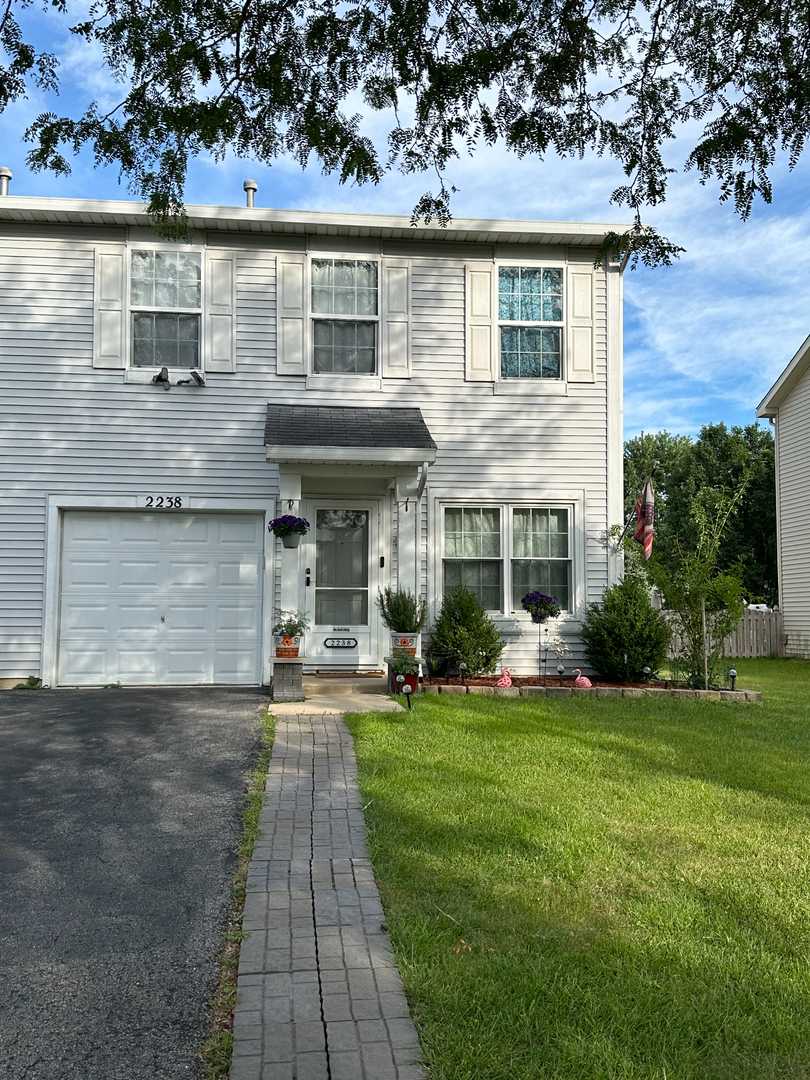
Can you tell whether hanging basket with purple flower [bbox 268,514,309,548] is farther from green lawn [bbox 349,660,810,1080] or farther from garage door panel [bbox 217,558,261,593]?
green lawn [bbox 349,660,810,1080]

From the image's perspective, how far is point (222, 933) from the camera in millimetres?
3283

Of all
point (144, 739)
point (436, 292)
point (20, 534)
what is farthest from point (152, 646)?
point (436, 292)

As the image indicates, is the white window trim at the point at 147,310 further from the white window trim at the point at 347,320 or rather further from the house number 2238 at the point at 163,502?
the house number 2238 at the point at 163,502

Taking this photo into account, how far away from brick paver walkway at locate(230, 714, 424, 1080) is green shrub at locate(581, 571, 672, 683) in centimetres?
588

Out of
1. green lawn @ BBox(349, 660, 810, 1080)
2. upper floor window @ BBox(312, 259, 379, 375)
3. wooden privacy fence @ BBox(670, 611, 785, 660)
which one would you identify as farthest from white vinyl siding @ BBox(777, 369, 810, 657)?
green lawn @ BBox(349, 660, 810, 1080)

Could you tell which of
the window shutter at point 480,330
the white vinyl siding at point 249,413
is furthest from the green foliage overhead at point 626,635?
the window shutter at point 480,330

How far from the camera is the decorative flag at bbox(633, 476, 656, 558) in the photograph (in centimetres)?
1081

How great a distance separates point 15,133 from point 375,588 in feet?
22.9

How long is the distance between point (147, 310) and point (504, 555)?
542 cm

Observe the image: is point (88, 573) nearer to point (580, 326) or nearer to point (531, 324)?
point (531, 324)

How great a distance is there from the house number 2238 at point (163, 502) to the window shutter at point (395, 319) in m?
3.02

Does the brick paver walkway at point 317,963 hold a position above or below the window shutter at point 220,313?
below

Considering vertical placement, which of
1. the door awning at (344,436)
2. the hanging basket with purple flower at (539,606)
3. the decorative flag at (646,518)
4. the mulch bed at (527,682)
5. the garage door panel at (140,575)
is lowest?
the mulch bed at (527,682)

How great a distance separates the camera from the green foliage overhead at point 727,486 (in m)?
30.2
